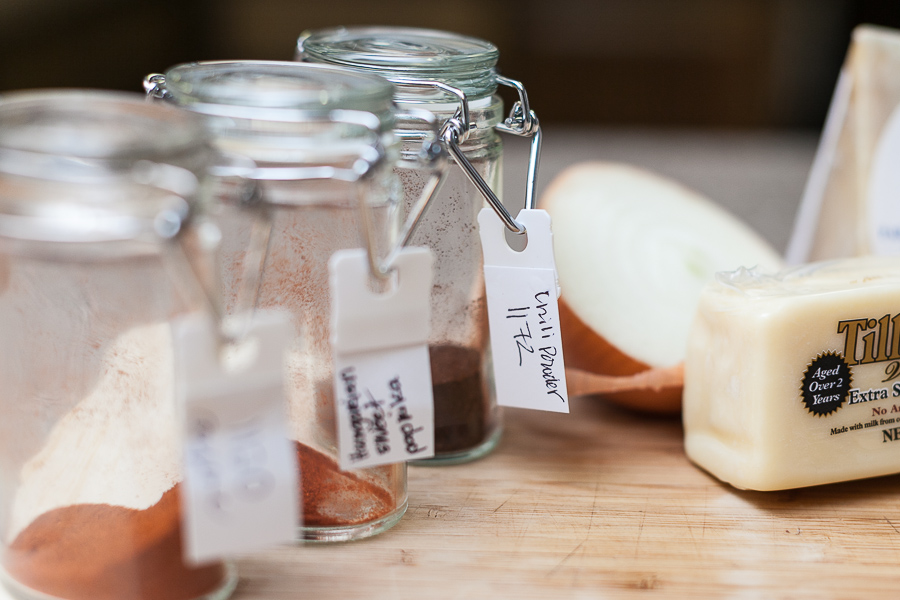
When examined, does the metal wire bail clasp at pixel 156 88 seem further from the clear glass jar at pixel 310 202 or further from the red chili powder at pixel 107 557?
the red chili powder at pixel 107 557

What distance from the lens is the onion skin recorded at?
68 cm

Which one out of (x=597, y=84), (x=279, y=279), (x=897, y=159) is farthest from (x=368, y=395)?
(x=597, y=84)

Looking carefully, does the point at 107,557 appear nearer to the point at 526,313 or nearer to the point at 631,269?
the point at 526,313

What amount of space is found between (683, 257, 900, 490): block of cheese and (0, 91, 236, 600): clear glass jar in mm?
330

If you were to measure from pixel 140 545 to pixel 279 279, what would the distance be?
0.17 m

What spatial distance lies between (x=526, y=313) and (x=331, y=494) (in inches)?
6.6

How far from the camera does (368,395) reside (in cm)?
47

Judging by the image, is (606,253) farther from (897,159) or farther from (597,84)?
(597,84)

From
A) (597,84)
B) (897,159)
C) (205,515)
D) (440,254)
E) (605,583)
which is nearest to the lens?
(205,515)

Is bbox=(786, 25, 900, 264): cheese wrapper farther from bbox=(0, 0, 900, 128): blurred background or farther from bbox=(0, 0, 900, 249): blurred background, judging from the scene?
bbox=(0, 0, 900, 128): blurred background

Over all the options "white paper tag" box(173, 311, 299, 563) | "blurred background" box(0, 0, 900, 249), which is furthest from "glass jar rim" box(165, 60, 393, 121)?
"blurred background" box(0, 0, 900, 249)

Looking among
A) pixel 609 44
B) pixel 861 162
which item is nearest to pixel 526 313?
pixel 861 162

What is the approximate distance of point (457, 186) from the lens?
0.63 meters

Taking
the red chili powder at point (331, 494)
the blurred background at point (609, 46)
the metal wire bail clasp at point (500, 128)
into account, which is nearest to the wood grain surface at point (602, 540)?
the red chili powder at point (331, 494)
